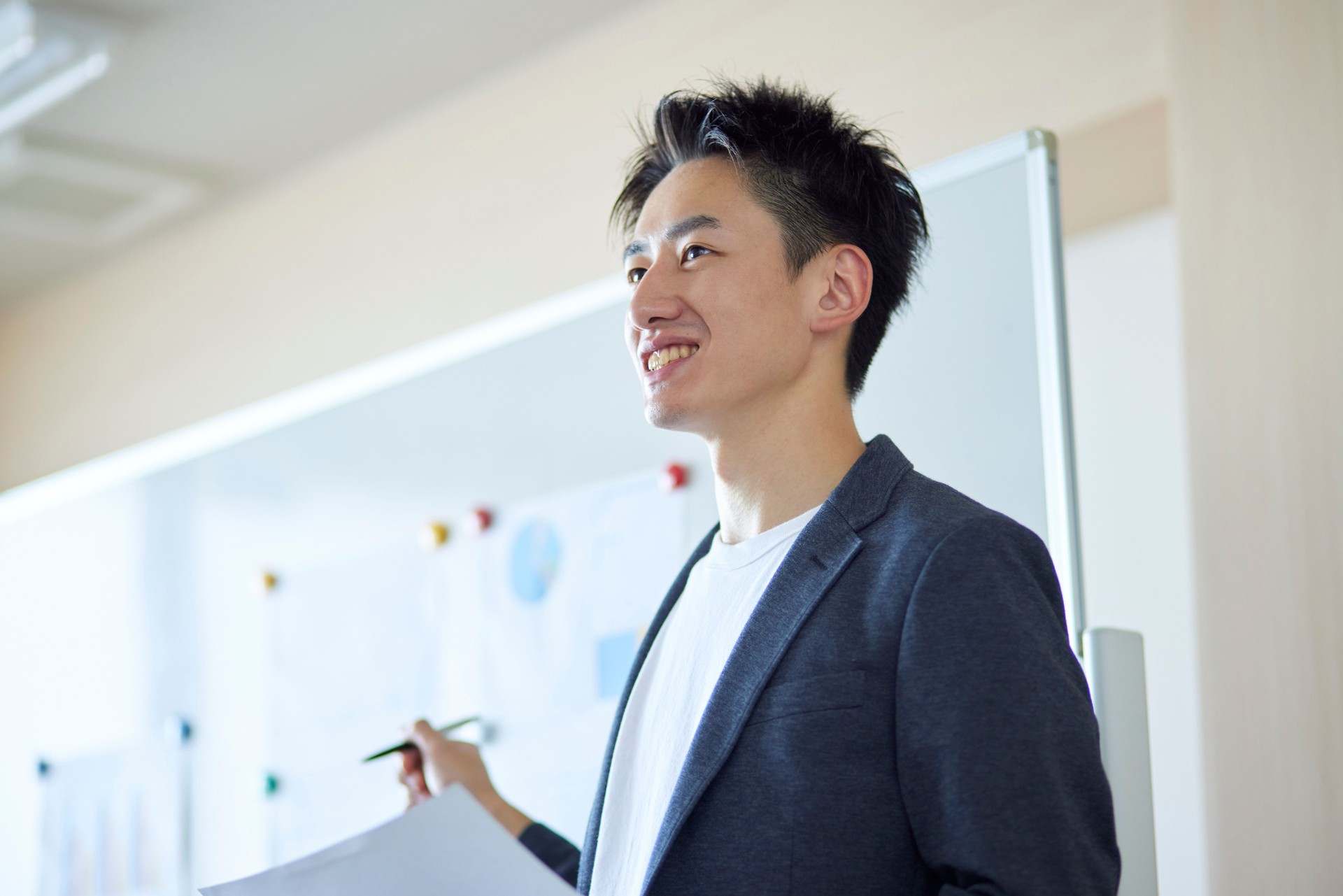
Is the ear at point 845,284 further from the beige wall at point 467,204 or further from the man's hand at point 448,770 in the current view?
the beige wall at point 467,204

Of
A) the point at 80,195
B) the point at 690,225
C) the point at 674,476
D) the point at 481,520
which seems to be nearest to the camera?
the point at 690,225

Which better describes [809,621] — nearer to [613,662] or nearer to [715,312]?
[715,312]

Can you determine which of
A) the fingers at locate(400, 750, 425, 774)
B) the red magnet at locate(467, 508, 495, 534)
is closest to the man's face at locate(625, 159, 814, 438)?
the fingers at locate(400, 750, 425, 774)

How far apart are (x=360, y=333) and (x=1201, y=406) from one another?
6.50 feet

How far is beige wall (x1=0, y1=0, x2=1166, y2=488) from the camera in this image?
2062 millimetres

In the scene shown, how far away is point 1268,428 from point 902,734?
38.9 inches

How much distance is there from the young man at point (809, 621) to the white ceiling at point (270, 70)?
139 centimetres

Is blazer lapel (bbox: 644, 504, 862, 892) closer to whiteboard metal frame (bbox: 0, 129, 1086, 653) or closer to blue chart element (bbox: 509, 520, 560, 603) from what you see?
whiteboard metal frame (bbox: 0, 129, 1086, 653)

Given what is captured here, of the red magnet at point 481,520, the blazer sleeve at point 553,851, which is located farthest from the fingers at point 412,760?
the red magnet at point 481,520

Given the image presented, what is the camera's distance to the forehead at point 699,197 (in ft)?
4.27

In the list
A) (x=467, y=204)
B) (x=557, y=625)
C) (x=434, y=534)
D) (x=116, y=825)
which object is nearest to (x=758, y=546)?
(x=557, y=625)

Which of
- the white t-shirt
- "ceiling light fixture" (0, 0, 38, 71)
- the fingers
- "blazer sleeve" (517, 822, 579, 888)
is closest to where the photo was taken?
the white t-shirt

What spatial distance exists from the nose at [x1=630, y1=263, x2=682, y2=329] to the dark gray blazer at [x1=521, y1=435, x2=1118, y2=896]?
0.99ft

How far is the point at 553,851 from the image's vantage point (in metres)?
1.41
